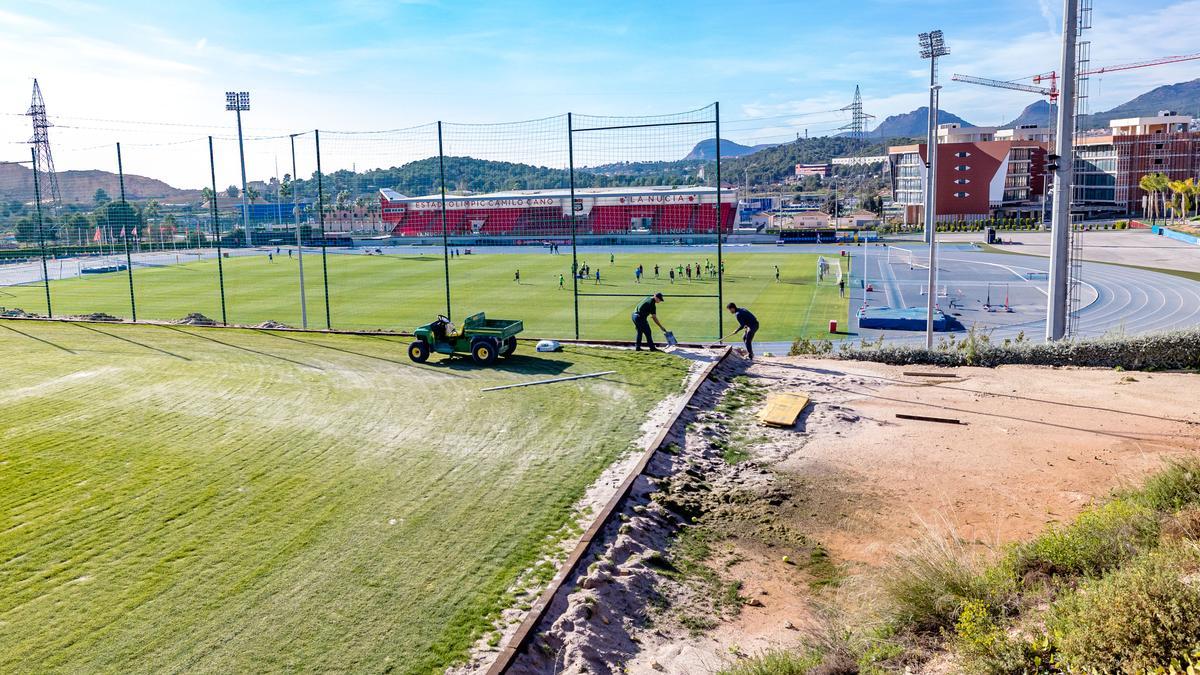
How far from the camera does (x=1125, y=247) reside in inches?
2926

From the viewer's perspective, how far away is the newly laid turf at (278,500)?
789 cm

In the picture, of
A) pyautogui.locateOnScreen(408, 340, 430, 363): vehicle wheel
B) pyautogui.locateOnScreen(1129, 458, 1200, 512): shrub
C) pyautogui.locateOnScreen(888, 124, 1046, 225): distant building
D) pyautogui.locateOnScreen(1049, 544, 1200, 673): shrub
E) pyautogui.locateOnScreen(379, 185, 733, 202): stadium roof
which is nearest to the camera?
pyautogui.locateOnScreen(1049, 544, 1200, 673): shrub

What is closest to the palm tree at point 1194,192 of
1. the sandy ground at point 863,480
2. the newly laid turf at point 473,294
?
the newly laid turf at point 473,294

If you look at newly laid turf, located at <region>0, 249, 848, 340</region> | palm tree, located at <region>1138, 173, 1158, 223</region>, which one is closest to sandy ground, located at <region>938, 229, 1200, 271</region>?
palm tree, located at <region>1138, 173, 1158, 223</region>

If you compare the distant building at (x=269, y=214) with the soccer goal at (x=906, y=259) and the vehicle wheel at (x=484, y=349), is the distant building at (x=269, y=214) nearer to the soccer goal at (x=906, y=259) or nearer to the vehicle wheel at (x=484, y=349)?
the soccer goal at (x=906, y=259)

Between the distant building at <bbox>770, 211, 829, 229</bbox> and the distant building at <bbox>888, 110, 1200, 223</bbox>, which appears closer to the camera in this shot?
the distant building at <bbox>888, 110, 1200, 223</bbox>

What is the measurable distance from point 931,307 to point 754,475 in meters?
15.1

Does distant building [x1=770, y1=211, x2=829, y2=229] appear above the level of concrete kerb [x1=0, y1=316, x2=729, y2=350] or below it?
above

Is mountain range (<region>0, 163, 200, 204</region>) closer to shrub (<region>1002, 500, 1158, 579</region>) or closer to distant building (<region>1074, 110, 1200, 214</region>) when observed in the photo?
shrub (<region>1002, 500, 1158, 579</region>)

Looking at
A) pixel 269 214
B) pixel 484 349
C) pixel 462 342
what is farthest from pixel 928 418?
pixel 269 214

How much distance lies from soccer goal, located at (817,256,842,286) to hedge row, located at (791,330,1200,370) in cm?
3037

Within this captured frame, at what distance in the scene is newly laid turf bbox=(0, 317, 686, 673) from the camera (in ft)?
25.9

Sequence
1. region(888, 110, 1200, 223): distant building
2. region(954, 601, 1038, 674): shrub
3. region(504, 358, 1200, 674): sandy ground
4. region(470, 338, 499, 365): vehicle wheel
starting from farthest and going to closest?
region(888, 110, 1200, 223): distant building → region(470, 338, 499, 365): vehicle wheel → region(504, 358, 1200, 674): sandy ground → region(954, 601, 1038, 674): shrub

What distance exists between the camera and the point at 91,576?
895 centimetres
